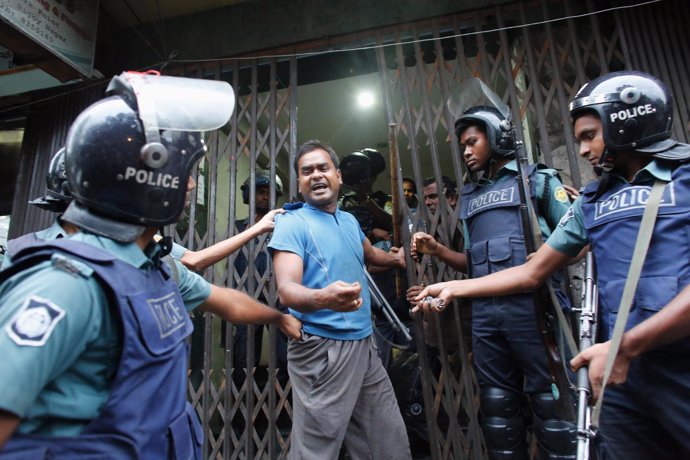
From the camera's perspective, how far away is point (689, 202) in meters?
1.50

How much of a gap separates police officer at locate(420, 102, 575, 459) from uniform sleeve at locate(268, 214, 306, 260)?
860 millimetres

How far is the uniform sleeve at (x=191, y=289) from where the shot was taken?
5.12 ft

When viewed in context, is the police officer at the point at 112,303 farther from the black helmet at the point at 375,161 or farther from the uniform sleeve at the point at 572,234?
the black helmet at the point at 375,161

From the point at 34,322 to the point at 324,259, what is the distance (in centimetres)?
158

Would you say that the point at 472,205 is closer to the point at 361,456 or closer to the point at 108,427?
the point at 361,456

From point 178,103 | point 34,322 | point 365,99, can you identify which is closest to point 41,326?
point 34,322

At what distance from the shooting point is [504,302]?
7.54 feet

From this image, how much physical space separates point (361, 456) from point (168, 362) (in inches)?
64.5

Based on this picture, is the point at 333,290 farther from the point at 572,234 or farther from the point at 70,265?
the point at 572,234

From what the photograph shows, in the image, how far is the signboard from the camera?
305 centimetres

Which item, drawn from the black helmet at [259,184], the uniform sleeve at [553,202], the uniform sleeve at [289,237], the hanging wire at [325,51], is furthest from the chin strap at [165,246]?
the hanging wire at [325,51]

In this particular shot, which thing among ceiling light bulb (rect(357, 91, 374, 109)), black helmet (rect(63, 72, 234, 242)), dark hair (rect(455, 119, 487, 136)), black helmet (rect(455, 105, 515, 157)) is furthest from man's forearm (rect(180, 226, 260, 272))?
ceiling light bulb (rect(357, 91, 374, 109))

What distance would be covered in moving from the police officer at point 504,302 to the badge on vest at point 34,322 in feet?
7.01

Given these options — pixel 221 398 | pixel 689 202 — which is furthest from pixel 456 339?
pixel 221 398
